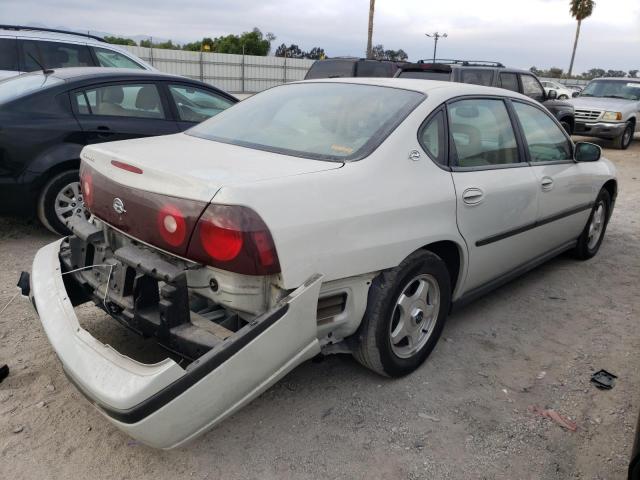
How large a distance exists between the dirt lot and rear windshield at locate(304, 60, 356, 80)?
8.53 metres

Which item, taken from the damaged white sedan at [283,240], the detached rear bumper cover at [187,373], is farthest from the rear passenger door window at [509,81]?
the detached rear bumper cover at [187,373]

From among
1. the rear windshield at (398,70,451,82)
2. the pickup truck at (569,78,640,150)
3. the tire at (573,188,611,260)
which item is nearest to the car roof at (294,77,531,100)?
the tire at (573,188,611,260)

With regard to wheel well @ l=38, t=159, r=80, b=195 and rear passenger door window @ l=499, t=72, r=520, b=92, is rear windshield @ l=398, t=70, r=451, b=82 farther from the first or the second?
wheel well @ l=38, t=159, r=80, b=195

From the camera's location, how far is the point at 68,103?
489 centimetres

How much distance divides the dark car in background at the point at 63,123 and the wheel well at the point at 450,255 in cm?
332

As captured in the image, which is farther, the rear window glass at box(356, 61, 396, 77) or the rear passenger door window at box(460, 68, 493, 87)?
the rear window glass at box(356, 61, 396, 77)

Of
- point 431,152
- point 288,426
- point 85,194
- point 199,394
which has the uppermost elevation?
point 431,152

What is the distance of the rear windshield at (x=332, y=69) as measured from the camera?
1143 cm

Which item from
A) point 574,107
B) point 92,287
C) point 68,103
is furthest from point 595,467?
point 574,107

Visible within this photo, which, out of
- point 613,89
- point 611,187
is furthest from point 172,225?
point 613,89

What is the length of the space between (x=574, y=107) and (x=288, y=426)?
13.3 meters

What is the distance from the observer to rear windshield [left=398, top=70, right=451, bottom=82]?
9823mm

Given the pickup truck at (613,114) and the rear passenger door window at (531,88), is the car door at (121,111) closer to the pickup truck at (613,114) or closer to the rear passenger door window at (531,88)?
the rear passenger door window at (531,88)

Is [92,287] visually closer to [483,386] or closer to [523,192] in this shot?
[483,386]
